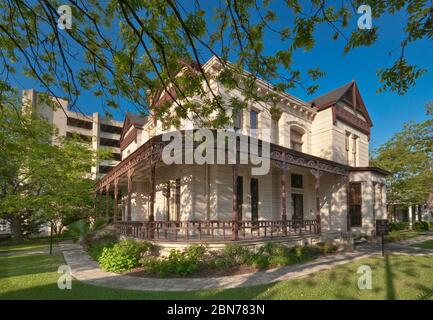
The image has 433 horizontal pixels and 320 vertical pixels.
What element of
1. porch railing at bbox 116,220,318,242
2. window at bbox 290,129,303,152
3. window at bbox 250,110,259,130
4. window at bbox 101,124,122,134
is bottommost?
porch railing at bbox 116,220,318,242

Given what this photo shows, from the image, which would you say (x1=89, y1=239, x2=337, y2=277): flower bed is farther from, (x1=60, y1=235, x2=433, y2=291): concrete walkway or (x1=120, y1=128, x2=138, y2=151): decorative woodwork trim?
(x1=120, y1=128, x2=138, y2=151): decorative woodwork trim

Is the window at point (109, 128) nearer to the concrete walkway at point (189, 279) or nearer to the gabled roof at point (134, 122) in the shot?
the gabled roof at point (134, 122)

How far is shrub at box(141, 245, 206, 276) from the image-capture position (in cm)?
824

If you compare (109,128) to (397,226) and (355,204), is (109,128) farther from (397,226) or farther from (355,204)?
(397,226)

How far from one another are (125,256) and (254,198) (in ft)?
26.6

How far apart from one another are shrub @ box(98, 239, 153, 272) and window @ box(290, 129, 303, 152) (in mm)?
12050

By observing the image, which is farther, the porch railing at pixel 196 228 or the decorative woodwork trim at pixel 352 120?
the decorative woodwork trim at pixel 352 120

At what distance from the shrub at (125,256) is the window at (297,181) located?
428 inches

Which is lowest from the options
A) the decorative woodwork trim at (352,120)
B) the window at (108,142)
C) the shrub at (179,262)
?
the shrub at (179,262)

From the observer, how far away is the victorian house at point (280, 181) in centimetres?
1282

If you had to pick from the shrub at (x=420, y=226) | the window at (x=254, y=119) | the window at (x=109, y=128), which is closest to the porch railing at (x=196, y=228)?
the window at (x=254, y=119)

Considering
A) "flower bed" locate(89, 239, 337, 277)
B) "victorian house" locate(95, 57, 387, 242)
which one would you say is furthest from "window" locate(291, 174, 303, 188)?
"flower bed" locate(89, 239, 337, 277)

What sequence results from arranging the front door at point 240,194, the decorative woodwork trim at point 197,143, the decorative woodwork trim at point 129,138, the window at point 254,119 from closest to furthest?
the decorative woodwork trim at point 197,143
the front door at point 240,194
the window at point 254,119
the decorative woodwork trim at point 129,138

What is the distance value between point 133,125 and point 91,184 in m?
5.97
